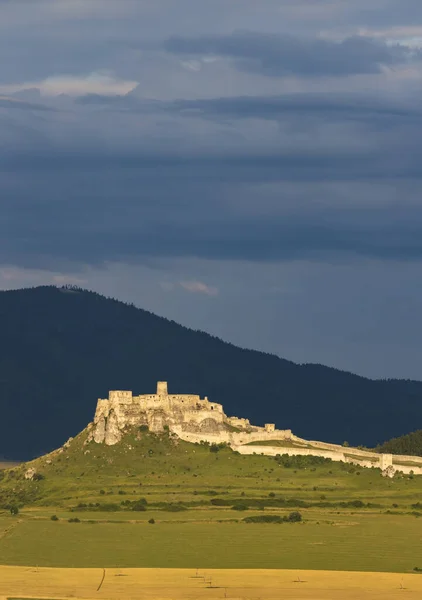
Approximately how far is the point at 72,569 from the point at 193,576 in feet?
47.8

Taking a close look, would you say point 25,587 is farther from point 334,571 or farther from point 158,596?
point 334,571

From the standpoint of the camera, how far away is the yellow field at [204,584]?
603ft

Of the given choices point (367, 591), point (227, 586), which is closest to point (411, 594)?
point (367, 591)

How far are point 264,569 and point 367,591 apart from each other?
15.3 metres

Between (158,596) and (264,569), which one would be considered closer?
(158,596)

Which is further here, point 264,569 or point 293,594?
point 264,569

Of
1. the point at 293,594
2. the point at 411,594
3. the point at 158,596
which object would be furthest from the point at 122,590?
the point at 411,594

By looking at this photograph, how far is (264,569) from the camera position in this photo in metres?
199

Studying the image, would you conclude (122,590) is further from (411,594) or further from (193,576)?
(411,594)

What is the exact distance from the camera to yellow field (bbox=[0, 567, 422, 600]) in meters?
184

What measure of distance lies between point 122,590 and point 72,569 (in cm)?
1449

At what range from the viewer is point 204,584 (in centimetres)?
18912

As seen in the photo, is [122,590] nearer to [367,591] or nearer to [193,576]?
[193,576]

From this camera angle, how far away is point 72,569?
199500 mm
